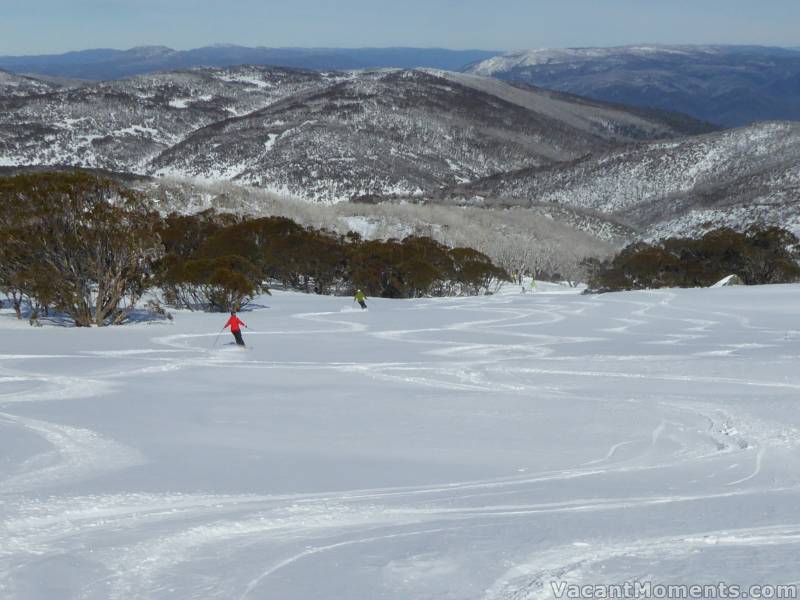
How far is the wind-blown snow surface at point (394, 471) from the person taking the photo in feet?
17.3

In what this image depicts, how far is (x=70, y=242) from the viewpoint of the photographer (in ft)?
88.2

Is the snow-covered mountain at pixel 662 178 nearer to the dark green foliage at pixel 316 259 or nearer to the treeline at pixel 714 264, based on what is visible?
the treeline at pixel 714 264

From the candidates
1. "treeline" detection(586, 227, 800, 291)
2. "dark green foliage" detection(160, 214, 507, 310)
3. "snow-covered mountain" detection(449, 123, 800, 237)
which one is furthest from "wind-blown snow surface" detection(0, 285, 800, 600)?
"snow-covered mountain" detection(449, 123, 800, 237)

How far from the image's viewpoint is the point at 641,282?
5994 centimetres

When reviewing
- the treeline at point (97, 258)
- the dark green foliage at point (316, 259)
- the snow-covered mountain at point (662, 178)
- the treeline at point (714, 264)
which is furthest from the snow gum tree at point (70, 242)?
the snow-covered mountain at point (662, 178)

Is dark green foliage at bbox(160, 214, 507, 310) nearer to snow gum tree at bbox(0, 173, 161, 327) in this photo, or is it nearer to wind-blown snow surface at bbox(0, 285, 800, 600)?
snow gum tree at bbox(0, 173, 161, 327)

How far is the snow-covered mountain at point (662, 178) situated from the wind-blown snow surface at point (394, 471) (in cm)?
13466

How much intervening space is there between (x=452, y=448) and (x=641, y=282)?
53128 millimetres

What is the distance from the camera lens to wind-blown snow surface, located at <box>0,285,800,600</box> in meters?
5.27

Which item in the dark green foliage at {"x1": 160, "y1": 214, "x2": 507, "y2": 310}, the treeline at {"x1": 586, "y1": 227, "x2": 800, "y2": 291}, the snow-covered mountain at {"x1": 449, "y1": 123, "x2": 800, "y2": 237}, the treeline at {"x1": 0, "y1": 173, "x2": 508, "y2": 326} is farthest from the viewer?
the snow-covered mountain at {"x1": 449, "y1": 123, "x2": 800, "y2": 237}

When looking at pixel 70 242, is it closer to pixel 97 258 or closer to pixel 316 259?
pixel 97 258

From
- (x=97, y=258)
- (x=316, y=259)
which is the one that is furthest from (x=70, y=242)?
(x=316, y=259)

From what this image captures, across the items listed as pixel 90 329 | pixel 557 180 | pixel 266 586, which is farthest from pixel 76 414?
pixel 557 180

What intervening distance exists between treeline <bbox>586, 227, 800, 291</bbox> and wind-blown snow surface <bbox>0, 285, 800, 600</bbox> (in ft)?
133
